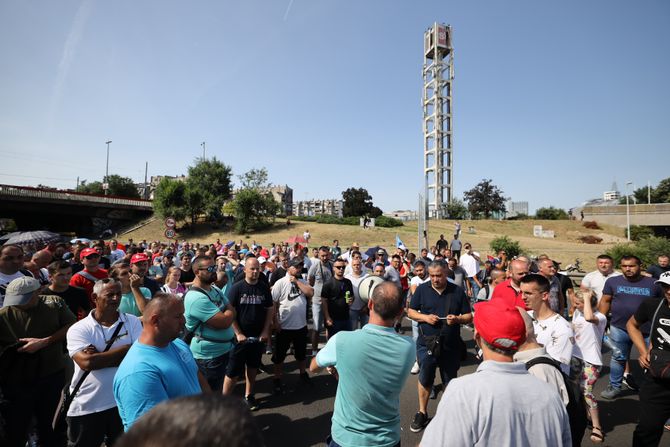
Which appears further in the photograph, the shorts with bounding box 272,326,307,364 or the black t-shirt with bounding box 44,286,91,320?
the shorts with bounding box 272,326,307,364

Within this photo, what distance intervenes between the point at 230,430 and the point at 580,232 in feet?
192

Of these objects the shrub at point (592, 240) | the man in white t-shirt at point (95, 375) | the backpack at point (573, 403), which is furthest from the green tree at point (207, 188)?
the shrub at point (592, 240)

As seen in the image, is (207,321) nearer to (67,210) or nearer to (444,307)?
(444,307)

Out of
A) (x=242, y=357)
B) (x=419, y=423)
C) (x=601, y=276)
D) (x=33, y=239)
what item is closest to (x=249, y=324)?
(x=242, y=357)

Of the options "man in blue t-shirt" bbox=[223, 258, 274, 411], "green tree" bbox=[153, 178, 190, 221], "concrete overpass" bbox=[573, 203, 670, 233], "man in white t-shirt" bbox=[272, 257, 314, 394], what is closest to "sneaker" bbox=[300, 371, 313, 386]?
"man in white t-shirt" bbox=[272, 257, 314, 394]

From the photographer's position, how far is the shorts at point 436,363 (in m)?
4.17

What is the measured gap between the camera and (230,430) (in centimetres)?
75

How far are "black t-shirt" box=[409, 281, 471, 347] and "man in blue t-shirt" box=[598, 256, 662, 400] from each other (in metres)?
2.53

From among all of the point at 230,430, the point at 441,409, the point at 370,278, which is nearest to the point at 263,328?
the point at 370,278

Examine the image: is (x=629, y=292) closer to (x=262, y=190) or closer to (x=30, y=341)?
(x=30, y=341)

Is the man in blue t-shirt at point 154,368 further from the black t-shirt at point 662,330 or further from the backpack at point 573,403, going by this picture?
the black t-shirt at point 662,330

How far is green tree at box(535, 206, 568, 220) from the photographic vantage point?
58.7 m

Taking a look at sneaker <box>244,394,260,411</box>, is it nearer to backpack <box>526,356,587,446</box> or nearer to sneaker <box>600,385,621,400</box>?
backpack <box>526,356,587,446</box>

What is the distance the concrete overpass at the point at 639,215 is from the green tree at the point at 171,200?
60.1 metres
